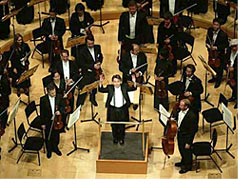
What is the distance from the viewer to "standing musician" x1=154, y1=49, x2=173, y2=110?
10.4 metres

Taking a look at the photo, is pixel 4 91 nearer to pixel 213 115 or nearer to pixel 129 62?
pixel 129 62

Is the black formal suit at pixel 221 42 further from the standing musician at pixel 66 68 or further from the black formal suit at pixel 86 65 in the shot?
the standing musician at pixel 66 68

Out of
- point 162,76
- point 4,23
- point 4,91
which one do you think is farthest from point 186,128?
point 4,23

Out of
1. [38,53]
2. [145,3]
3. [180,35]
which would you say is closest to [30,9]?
[38,53]

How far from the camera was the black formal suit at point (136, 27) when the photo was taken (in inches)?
471

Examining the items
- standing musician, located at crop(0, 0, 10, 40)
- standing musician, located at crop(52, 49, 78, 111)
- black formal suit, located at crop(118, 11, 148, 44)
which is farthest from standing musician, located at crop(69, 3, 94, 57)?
standing musician, located at crop(0, 0, 10, 40)

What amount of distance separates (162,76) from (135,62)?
1.80 ft

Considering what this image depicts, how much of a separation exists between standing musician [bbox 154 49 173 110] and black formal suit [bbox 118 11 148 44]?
4.20 feet

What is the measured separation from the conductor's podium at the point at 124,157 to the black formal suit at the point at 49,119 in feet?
2.55

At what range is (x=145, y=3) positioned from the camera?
13047 millimetres

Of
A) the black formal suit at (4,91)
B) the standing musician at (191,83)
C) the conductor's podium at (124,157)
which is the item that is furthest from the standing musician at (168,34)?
the black formal suit at (4,91)

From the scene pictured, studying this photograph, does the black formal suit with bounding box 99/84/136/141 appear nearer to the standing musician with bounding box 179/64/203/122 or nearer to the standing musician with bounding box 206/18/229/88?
the standing musician with bounding box 179/64/203/122

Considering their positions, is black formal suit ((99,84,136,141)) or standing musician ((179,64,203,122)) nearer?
black formal suit ((99,84,136,141))

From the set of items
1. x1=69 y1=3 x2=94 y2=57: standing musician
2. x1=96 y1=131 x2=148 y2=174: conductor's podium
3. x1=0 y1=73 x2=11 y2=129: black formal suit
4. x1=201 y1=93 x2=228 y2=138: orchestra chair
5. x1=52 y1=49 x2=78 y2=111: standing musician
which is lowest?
x1=96 y1=131 x2=148 y2=174: conductor's podium
